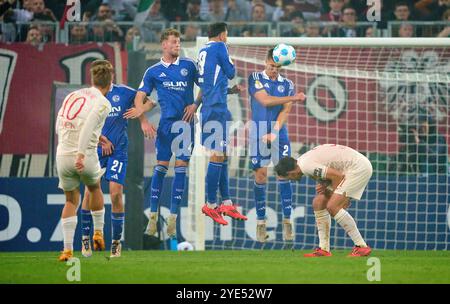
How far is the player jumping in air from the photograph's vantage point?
12438 mm

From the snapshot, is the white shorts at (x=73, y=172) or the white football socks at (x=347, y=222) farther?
the white football socks at (x=347, y=222)

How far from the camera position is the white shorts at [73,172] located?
11.5 metres

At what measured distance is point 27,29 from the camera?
17.2 meters

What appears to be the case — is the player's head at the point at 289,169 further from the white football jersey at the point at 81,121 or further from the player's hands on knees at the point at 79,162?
the player's hands on knees at the point at 79,162

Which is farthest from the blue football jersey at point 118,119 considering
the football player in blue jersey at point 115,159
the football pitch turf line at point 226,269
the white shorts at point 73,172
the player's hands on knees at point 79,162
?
the player's hands on knees at point 79,162

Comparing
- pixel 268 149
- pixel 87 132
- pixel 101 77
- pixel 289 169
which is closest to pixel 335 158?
pixel 289 169

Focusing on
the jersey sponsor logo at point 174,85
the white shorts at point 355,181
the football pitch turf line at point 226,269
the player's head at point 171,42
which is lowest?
the football pitch turf line at point 226,269

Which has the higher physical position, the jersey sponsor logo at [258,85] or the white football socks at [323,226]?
the jersey sponsor logo at [258,85]

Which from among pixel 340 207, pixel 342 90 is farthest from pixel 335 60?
pixel 340 207

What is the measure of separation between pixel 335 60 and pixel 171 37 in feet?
12.8

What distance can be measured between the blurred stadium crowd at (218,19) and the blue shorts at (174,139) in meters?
3.35

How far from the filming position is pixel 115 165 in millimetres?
13320

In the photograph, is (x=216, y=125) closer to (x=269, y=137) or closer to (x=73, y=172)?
(x=269, y=137)

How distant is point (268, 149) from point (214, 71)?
4.79 ft
